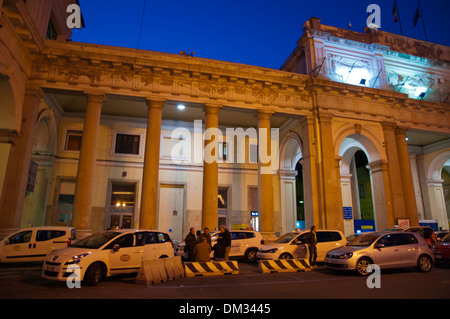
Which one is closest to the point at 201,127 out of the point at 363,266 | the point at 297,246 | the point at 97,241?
the point at 297,246

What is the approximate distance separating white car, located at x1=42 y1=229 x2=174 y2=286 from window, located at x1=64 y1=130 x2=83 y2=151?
12.8 metres

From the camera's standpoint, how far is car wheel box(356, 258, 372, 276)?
362 inches

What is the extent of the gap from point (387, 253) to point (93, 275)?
29.4 feet

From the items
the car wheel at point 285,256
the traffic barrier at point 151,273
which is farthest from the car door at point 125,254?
the car wheel at point 285,256

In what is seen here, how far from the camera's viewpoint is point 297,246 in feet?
38.2

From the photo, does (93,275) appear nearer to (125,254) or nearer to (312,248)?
(125,254)

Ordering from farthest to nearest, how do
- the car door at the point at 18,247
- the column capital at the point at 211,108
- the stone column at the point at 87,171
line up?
the column capital at the point at 211,108 < the stone column at the point at 87,171 < the car door at the point at 18,247

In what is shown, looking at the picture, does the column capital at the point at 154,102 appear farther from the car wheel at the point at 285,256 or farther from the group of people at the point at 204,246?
the car wheel at the point at 285,256

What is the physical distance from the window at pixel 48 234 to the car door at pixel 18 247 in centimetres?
26

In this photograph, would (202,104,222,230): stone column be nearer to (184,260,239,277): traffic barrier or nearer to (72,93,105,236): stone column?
(184,260,239,277): traffic barrier

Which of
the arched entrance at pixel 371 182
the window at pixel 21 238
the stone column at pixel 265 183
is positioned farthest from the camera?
the arched entrance at pixel 371 182

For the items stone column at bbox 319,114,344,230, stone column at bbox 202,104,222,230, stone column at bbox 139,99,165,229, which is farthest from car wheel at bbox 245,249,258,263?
stone column at bbox 319,114,344,230

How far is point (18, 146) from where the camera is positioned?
13672mm

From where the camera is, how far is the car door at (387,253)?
9.44m
